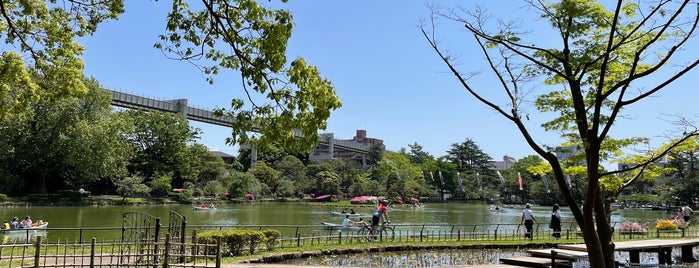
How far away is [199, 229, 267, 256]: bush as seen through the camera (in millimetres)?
12078

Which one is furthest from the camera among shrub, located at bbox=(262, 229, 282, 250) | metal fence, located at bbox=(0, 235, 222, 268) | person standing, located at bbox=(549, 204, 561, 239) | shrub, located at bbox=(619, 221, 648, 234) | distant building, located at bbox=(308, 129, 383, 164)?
distant building, located at bbox=(308, 129, 383, 164)

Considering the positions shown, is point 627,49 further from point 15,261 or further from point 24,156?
point 24,156

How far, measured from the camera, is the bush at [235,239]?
12078mm

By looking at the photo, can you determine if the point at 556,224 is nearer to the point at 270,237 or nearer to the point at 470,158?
the point at 270,237

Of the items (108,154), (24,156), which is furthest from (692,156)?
(24,156)

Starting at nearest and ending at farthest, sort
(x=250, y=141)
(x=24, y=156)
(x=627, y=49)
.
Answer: (x=250, y=141) < (x=627, y=49) < (x=24, y=156)

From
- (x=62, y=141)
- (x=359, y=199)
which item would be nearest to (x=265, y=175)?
(x=359, y=199)

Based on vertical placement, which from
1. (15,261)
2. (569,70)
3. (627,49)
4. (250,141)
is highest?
(627,49)

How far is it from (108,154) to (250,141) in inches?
1589

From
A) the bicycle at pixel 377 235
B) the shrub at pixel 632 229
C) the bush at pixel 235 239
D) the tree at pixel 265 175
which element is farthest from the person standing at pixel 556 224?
the tree at pixel 265 175

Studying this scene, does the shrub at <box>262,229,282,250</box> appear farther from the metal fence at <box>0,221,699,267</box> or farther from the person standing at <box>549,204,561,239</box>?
the person standing at <box>549,204,561,239</box>

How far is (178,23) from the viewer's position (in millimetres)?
6812

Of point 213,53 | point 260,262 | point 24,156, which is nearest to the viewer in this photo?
point 213,53

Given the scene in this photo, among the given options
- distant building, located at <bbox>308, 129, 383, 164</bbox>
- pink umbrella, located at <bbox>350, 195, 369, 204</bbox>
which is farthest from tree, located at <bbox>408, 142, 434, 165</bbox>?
pink umbrella, located at <bbox>350, 195, 369, 204</bbox>
